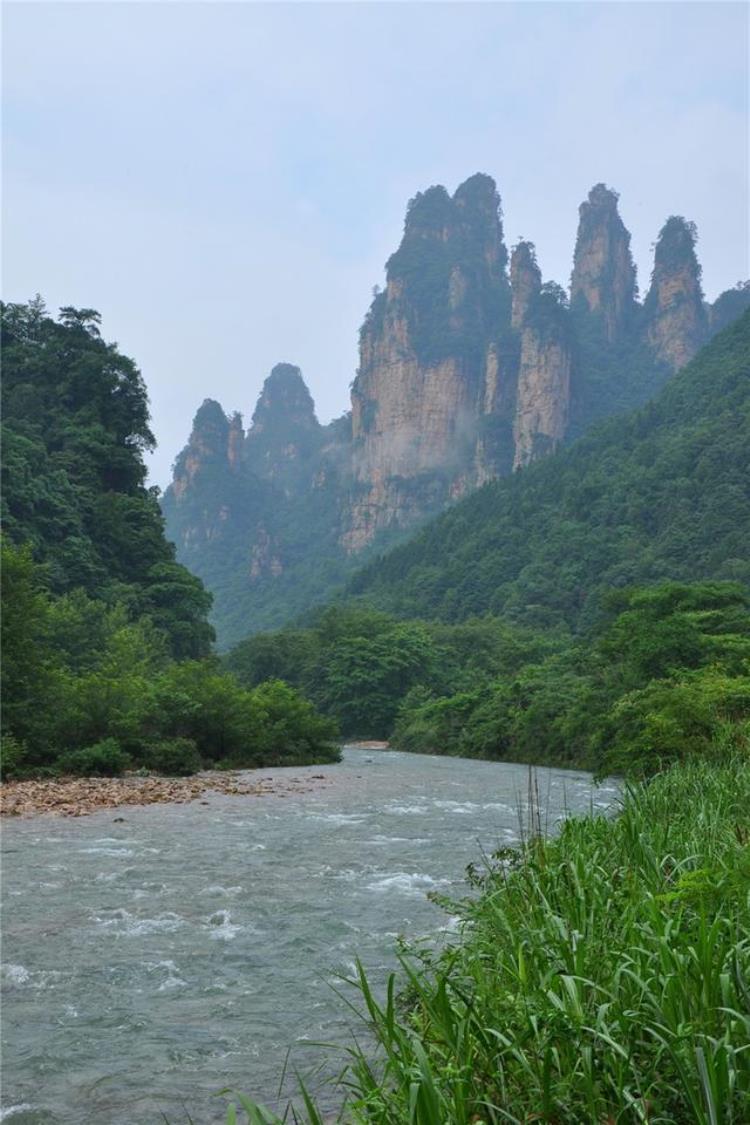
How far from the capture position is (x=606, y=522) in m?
58.8

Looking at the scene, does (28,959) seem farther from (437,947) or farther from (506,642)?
(506,642)

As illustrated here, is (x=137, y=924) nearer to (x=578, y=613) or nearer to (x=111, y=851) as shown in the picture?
(x=111, y=851)

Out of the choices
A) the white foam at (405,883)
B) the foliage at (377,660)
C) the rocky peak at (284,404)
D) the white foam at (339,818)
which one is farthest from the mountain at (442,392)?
the white foam at (405,883)

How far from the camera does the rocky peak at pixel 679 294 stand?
118562 millimetres

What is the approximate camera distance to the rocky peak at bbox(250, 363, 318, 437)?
607 feet

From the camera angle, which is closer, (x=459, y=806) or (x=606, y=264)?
(x=459, y=806)

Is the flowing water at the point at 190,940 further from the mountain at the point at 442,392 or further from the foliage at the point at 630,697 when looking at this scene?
the mountain at the point at 442,392

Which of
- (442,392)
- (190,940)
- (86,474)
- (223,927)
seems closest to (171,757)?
(223,927)

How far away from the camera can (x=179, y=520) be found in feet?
529

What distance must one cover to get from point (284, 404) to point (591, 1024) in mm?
189612

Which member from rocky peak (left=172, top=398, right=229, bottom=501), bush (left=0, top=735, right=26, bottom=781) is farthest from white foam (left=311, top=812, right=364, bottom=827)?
rocky peak (left=172, top=398, right=229, bottom=501)

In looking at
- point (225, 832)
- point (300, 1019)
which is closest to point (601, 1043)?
point (300, 1019)

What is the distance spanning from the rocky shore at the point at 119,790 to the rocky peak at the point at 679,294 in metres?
113

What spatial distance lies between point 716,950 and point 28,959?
432 cm
